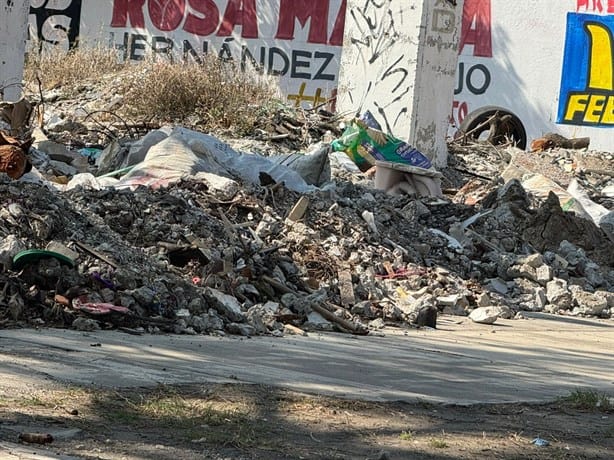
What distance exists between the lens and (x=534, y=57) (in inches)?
832

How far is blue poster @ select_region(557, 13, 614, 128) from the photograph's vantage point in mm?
21156

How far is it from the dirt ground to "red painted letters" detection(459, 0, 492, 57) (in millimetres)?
16058

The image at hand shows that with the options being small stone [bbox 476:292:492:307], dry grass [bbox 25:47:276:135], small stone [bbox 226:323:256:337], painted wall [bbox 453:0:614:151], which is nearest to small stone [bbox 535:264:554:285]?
small stone [bbox 476:292:492:307]

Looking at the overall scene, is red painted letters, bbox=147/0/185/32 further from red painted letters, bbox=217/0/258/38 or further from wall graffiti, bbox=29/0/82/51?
wall graffiti, bbox=29/0/82/51

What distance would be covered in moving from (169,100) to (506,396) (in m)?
9.50

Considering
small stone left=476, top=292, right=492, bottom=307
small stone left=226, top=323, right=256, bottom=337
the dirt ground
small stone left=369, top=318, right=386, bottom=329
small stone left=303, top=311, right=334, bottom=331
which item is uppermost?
the dirt ground

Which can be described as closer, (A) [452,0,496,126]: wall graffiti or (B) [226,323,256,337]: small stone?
(B) [226,323,256,337]: small stone

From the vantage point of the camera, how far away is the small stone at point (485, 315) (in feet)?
29.4

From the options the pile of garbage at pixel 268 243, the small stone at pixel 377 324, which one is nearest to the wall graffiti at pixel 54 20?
the pile of garbage at pixel 268 243

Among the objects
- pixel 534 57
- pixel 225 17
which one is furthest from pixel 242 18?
pixel 534 57

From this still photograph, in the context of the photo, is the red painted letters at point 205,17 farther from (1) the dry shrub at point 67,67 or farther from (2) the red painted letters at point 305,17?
(1) the dry shrub at point 67,67

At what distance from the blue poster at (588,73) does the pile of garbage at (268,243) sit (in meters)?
7.40

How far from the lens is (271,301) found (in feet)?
27.0

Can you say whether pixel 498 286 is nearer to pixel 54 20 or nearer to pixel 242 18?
pixel 242 18
